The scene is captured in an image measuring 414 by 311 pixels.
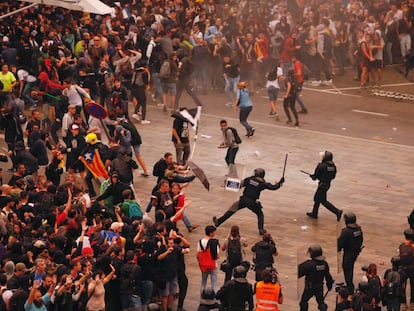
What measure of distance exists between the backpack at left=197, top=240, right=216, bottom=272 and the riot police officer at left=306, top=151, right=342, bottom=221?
452cm

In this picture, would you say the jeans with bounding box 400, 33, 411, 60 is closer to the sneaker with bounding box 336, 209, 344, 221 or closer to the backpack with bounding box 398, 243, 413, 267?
the sneaker with bounding box 336, 209, 344, 221

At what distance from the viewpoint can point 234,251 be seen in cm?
2225

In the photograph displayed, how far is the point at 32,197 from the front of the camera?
23859 millimetres

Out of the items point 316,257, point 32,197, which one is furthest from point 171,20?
point 316,257

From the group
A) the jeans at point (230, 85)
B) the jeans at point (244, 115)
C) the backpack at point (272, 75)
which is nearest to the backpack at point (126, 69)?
the jeans at point (244, 115)

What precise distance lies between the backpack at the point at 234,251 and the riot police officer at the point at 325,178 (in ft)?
14.5

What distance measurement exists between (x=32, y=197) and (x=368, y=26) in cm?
1923

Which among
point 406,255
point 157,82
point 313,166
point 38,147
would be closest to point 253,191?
point 406,255

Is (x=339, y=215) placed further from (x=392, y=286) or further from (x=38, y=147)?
(x=38, y=147)

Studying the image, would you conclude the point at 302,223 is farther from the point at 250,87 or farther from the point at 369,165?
the point at 250,87

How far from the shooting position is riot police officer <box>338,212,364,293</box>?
903 inches

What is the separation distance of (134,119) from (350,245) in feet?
39.8

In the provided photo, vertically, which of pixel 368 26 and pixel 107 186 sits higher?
pixel 368 26

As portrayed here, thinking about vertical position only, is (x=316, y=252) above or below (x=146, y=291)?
above
